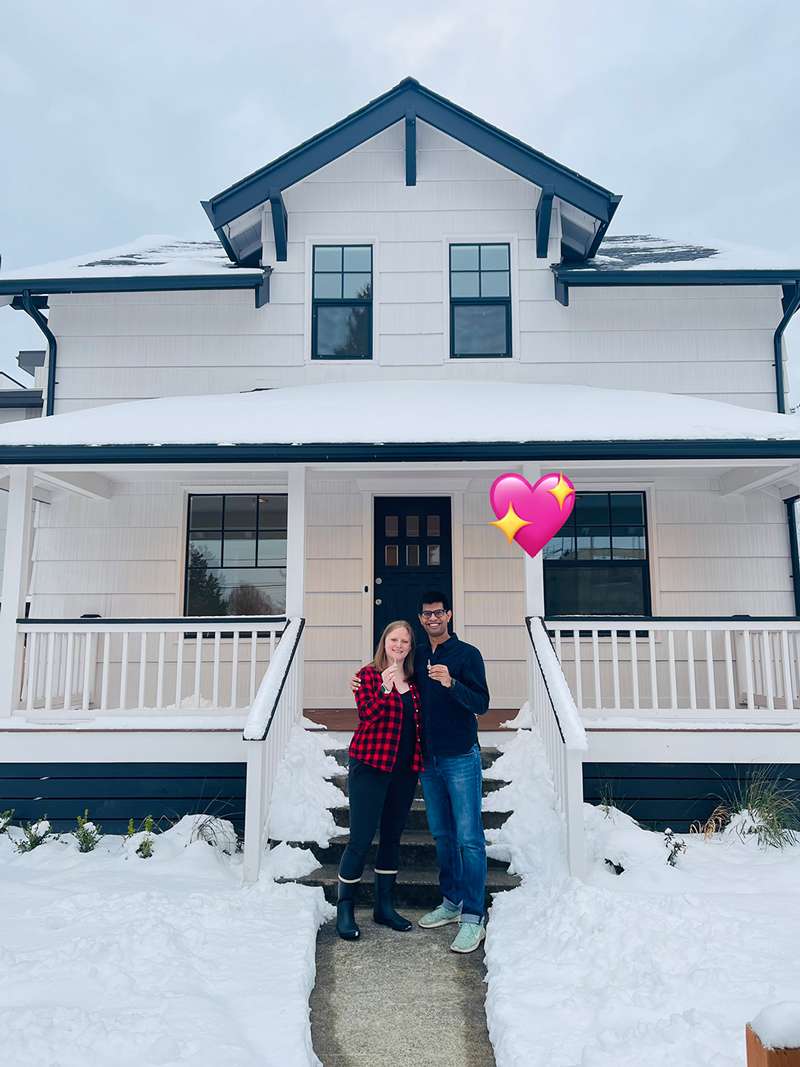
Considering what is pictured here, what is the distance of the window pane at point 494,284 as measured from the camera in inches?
330

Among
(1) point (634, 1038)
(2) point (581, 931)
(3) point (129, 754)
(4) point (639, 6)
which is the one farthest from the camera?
(4) point (639, 6)

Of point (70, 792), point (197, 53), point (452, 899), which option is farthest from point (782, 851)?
point (197, 53)

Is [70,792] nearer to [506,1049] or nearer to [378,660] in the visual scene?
[378,660]

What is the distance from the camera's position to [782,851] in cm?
512

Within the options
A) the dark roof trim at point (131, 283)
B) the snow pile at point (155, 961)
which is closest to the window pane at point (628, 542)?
the dark roof trim at point (131, 283)

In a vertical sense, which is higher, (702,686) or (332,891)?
(702,686)

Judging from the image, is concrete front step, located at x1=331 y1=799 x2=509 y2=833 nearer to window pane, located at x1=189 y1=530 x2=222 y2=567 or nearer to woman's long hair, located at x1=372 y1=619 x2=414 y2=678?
woman's long hair, located at x1=372 y1=619 x2=414 y2=678

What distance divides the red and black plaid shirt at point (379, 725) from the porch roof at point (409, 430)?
2508 mm

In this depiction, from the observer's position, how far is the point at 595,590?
802cm

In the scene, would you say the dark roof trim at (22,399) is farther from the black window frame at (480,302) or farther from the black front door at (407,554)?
the black window frame at (480,302)

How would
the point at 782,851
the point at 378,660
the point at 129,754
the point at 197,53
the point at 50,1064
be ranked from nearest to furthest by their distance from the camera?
the point at 50,1064, the point at 378,660, the point at 782,851, the point at 129,754, the point at 197,53

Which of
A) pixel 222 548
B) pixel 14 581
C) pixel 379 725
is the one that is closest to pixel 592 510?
pixel 222 548

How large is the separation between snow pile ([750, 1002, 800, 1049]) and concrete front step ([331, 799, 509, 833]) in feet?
11.7

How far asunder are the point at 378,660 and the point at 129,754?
275 cm
